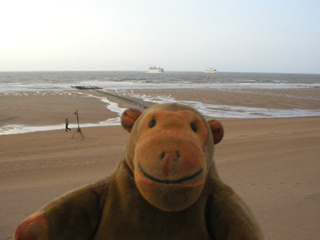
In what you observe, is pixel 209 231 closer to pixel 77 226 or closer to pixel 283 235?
pixel 77 226

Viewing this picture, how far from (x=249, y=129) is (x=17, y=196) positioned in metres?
8.72

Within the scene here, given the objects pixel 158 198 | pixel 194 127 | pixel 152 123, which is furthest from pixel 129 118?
pixel 158 198

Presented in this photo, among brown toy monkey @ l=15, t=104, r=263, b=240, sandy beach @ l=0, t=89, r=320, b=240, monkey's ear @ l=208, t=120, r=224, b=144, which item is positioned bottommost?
sandy beach @ l=0, t=89, r=320, b=240

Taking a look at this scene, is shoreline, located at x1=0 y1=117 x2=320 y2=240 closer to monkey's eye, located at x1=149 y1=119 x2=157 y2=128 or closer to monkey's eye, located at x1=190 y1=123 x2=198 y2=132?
monkey's eye, located at x1=190 y1=123 x2=198 y2=132

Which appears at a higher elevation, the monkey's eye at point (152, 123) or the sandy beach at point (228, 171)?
the monkey's eye at point (152, 123)

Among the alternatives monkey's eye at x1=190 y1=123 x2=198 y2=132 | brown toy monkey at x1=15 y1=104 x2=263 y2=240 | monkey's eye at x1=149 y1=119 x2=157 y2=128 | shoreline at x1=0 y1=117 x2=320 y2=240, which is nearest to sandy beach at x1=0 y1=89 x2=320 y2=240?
shoreline at x1=0 y1=117 x2=320 y2=240

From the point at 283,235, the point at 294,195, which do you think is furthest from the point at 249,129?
the point at 283,235

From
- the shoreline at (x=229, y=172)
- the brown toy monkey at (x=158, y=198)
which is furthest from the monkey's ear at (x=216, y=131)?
the shoreline at (x=229, y=172)

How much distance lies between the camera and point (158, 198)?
114 cm

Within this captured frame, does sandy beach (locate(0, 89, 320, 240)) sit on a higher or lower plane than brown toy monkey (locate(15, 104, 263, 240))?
lower

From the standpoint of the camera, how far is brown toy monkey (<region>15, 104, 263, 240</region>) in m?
1.15

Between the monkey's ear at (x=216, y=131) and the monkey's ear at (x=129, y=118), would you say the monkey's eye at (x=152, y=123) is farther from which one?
the monkey's ear at (x=216, y=131)

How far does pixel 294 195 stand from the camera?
4137mm

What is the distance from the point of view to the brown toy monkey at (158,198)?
3.78 ft
